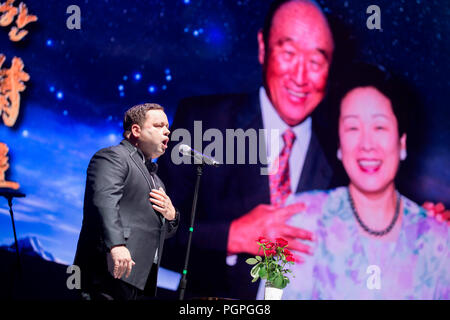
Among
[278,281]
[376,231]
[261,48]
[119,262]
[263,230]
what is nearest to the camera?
[119,262]

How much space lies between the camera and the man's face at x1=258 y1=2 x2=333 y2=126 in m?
4.10

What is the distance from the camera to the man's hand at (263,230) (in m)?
3.89

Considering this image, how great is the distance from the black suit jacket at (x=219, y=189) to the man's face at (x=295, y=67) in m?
0.23

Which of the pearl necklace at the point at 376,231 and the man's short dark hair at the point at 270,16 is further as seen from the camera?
the man's short dark hair at the point at 270,16

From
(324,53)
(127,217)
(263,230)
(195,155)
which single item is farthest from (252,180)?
(127,217)

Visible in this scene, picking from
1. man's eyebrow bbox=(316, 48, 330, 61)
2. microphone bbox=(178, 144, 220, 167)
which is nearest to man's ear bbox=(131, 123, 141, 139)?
microphone bbox=(178, 144, 220, 167)

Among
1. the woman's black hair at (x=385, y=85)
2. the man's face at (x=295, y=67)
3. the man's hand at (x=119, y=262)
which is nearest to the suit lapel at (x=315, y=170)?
the man's face at (x=295, y=67)

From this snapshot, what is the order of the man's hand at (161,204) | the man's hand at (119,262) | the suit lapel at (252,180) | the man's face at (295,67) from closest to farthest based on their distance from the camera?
the man's hand at (119,262) → the man's hand at (161,204) → the suit lapel at (252,180) → the man's face at (295,67)

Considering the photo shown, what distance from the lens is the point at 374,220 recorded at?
4059 millimetres

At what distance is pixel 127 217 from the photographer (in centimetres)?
224

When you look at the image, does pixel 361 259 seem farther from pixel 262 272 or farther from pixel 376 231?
pixel 262 272

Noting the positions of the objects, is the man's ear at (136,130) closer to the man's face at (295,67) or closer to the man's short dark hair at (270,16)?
the man's face at (295,67)

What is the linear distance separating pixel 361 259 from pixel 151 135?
7.54 feet
